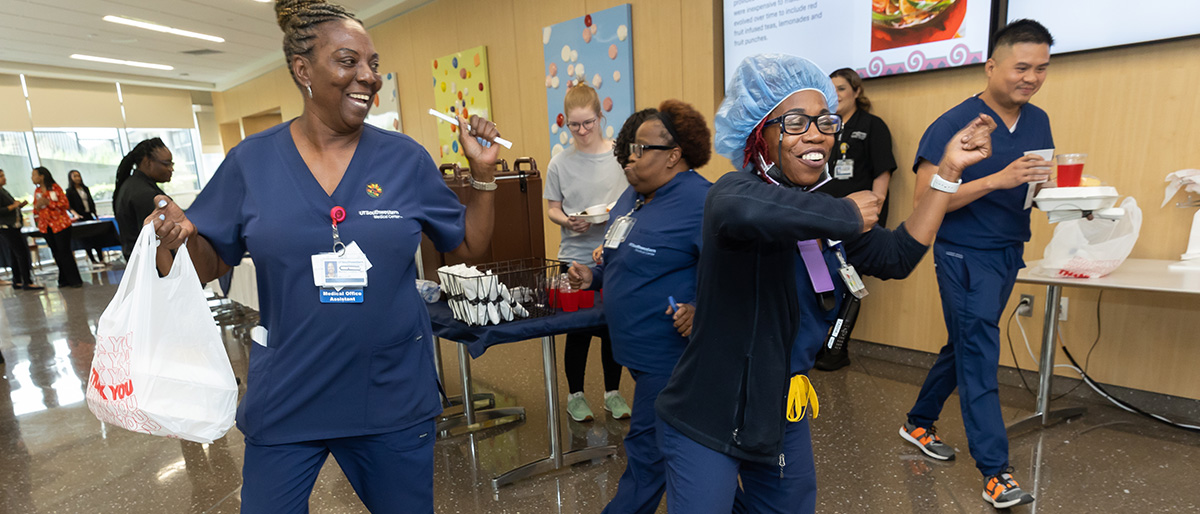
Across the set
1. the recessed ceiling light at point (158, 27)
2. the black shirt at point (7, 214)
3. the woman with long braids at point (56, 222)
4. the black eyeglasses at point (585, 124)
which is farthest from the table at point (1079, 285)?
the black shirt at point (7, 214)

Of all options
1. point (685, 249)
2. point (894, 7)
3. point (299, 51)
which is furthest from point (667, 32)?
point (299, 51)

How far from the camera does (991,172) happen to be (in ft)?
7.30

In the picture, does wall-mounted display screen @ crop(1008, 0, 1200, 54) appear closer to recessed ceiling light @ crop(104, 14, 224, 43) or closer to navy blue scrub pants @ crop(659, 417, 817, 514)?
navy blue scrub pants @ crop(659, 417, 817, 514)

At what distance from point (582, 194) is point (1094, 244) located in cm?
211

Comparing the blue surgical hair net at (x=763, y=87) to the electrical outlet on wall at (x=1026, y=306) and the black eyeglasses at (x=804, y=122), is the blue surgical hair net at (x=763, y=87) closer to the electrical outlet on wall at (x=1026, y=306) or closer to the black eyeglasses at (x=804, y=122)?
the black eyeglasses at (x=804, y=122)

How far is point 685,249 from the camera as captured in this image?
1753 mm

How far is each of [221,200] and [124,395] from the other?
41 centimetres

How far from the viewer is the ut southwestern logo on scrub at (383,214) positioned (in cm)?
126

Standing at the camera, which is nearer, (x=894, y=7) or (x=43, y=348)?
(x=894, y=7)

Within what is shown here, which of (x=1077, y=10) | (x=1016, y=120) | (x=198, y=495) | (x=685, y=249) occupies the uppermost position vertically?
(x=1077, y=10)

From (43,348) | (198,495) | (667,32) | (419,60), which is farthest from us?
(419,60)

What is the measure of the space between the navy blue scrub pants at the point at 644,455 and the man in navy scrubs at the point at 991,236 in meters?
1.20

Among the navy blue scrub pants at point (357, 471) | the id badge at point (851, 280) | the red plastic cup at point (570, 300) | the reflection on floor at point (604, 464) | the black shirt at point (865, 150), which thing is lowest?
the reflection on floor at point (604, 464)

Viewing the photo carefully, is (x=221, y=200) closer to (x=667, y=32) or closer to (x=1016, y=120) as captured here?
(x=1016, y=120)
